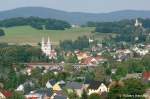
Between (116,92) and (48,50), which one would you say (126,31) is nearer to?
(48,50)

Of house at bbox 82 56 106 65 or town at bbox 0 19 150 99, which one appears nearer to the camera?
town at bbox 0 19 150 99

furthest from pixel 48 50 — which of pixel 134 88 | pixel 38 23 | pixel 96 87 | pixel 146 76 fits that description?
pixel 134 88

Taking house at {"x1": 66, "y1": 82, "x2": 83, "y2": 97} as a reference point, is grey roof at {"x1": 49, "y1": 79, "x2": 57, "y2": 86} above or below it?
below

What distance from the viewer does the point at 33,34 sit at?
133 metres

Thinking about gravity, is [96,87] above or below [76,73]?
above

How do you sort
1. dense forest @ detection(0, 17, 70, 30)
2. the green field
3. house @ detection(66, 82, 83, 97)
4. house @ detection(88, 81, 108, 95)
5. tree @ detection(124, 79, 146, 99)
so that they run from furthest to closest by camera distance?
dense forest @ detection(0, 17, 70, 30), the green field, house @ detection(66, 82, 83, 97), house @ detection(88, 81, 108, 95), tree @ detection(124, 79, 146, 99)

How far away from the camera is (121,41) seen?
5172 inches

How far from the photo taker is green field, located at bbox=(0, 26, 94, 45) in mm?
122994

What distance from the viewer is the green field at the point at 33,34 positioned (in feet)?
404

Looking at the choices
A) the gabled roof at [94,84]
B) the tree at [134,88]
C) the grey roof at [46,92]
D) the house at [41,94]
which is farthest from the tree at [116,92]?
the gabled roof at [94,84]

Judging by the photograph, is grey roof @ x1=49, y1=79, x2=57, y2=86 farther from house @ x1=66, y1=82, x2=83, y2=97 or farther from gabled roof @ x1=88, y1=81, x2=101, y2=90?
gabled roof @ x1=88, y1=81, x2=101, y2=90

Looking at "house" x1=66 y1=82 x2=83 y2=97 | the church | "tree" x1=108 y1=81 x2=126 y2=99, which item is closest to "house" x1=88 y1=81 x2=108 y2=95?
"house" x1=66 y1=82 x2=83 y2=97

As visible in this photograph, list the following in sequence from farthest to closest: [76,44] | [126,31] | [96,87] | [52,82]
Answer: [126,31]
[76,44]
[52,82]
[96,87]

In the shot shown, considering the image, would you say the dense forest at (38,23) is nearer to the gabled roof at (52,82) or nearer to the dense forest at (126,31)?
the dense forest at (126,31)
